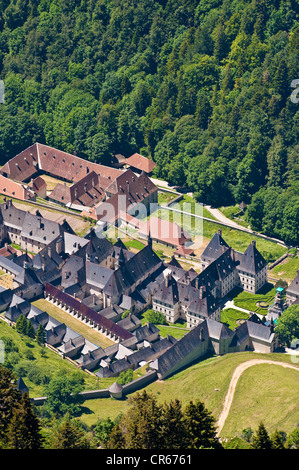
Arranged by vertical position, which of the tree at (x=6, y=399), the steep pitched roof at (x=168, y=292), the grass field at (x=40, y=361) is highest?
the tree at (x=6, y=399)

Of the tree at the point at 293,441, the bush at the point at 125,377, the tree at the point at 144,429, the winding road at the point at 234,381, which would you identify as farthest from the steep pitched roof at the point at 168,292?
the tree at the point at 144,429

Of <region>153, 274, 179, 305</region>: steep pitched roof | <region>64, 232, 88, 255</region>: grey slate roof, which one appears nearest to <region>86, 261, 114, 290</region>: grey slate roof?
<region>64, 232, 88, 255</region>: grey slate roof

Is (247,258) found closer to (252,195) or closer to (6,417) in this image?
(252,195)

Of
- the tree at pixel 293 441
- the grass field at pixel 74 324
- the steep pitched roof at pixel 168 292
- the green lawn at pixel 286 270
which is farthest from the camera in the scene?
the green lawn at pixel 286 270

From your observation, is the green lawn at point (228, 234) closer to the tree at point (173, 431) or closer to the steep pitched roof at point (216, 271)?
the steep pitched roof at point (216, 271)

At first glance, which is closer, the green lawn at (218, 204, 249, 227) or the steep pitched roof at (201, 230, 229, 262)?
the steep pitched roof at (201, 230, 229, 262)

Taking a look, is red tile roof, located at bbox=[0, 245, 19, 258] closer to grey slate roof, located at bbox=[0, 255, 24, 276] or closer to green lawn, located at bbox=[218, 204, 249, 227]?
grey slate roof, located at bbox=[0, 255, 24, 276]

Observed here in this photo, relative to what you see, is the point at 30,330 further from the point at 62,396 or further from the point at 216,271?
the point at 216,271
